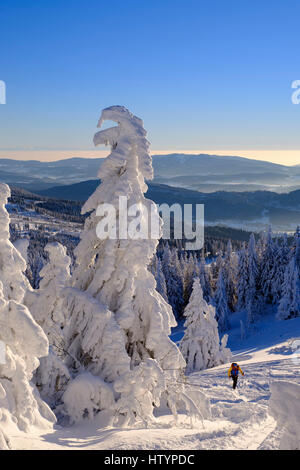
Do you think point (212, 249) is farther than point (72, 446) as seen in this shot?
Yes

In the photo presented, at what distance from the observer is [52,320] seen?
12977mm

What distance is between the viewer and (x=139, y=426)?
32.6ft

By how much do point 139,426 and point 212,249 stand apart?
135397 mm

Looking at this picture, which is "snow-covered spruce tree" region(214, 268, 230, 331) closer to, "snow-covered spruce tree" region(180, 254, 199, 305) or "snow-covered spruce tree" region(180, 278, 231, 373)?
"snow-covered spruce tree" region(180, 254, 199, 305)

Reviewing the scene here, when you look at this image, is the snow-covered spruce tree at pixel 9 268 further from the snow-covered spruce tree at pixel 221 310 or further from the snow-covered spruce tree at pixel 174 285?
the snow-covered spruce tree at pixel 174 285

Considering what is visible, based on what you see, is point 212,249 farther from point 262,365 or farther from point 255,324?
point 262,365

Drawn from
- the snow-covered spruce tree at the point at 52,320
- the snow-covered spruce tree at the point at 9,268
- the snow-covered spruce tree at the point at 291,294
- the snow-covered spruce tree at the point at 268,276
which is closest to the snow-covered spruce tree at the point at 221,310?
the snow-covered spruce tree at the point at 268,276

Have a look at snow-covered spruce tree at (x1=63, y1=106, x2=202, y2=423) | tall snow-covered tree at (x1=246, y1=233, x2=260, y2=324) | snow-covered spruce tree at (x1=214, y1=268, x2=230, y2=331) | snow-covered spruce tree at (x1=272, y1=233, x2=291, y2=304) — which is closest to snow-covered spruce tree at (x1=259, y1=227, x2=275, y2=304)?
snow-covered spruce tree at (x1=272, y1=233, x2=291, y2=304)

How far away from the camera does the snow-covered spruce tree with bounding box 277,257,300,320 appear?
150ft

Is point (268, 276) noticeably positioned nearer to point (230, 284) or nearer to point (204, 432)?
point (230, 284)

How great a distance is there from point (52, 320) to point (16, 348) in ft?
13.1

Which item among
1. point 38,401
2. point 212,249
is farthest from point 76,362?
point 212,249

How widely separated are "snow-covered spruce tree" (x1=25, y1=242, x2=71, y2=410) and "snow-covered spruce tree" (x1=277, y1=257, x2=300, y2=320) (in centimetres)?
3578
